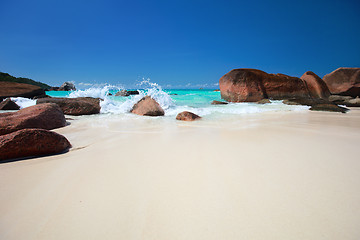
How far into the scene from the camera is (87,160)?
1415mm

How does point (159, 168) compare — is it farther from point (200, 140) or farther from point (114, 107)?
point (114, 107)

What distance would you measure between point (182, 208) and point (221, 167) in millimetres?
504

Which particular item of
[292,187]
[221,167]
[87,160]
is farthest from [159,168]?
[292,187]

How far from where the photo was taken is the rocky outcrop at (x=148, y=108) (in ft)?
14.5

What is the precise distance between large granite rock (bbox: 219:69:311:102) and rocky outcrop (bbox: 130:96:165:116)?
517 centimetres

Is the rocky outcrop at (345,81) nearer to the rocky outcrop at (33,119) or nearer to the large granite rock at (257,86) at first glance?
the large granite rock at (257,86)

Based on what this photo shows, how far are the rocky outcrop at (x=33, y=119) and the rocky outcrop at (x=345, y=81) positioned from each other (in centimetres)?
1292

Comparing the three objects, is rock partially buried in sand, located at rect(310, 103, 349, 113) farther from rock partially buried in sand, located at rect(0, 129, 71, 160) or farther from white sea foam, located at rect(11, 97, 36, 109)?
white sea foam, located at rect(11, 97, 36, 109)

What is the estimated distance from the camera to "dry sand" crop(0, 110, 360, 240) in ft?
2.27

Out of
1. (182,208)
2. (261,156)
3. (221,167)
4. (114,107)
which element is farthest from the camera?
(114,107)

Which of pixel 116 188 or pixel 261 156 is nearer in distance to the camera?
pixel 116 188

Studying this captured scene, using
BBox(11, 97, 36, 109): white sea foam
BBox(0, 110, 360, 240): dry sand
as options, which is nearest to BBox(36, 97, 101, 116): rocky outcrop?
BBox(11, 97, 36, 109): white sea foam

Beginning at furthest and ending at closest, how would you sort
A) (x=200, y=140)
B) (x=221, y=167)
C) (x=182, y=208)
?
(x=200, y=140) → (x=221, y=167) → (x=182, y=208)

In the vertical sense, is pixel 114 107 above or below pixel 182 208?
above
